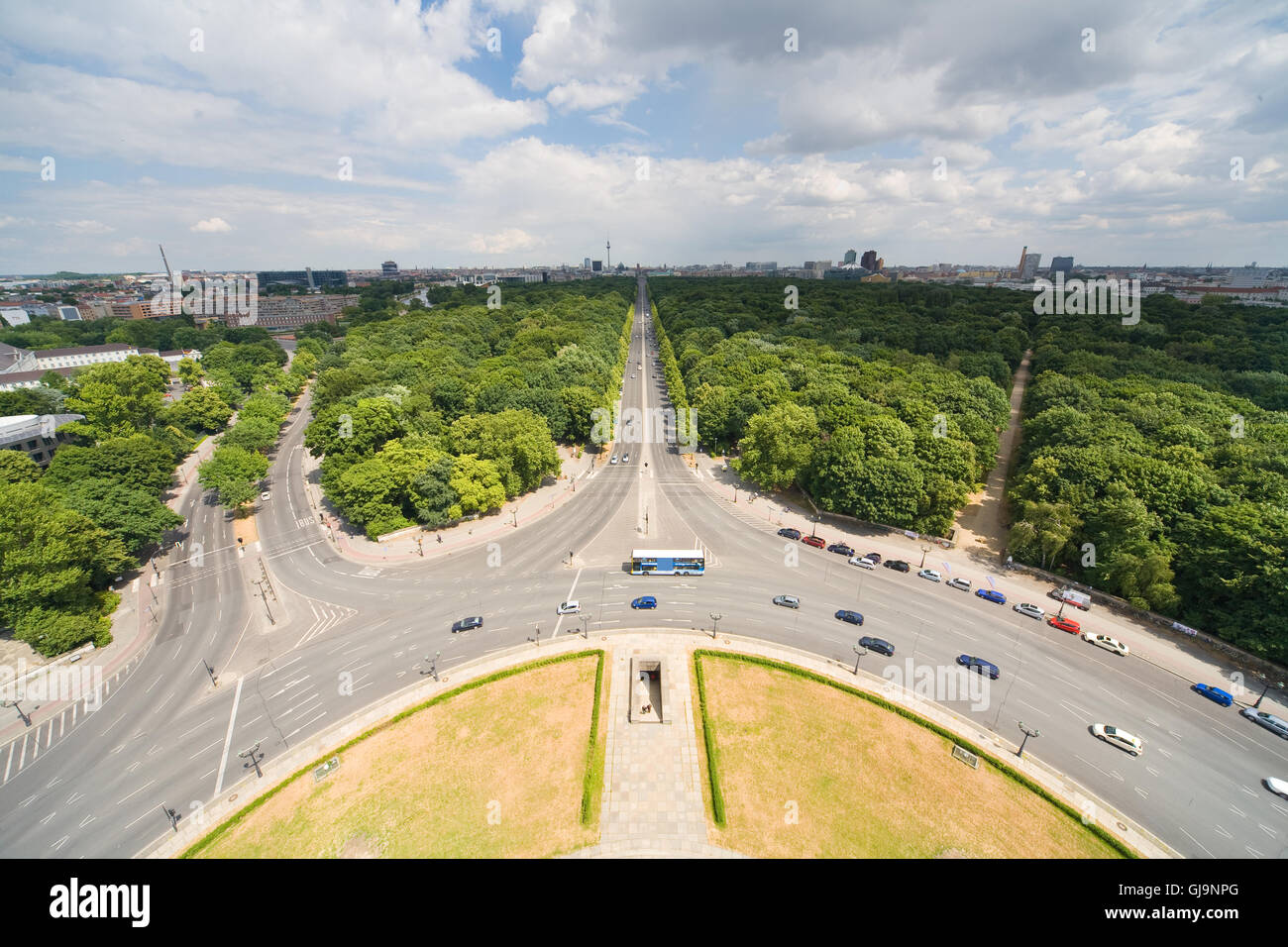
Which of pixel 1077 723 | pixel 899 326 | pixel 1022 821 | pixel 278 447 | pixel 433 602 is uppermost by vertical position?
pixel 899 326

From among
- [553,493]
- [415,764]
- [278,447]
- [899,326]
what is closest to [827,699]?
[415,764]

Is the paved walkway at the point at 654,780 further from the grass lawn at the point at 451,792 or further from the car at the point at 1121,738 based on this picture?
the car at the point at 1121,738

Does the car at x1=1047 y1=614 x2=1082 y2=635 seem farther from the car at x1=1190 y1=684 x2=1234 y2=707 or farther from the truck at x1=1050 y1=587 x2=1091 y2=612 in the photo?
the car at x1=1190 y1=684 x2=1234 y2=707

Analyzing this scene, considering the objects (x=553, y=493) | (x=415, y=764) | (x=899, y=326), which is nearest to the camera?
(x=415, y=764)

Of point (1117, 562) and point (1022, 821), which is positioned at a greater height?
point (1117, 562)

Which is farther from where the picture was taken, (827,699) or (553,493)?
(553,493)

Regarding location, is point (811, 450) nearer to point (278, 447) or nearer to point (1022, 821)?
point (1022, 821)
